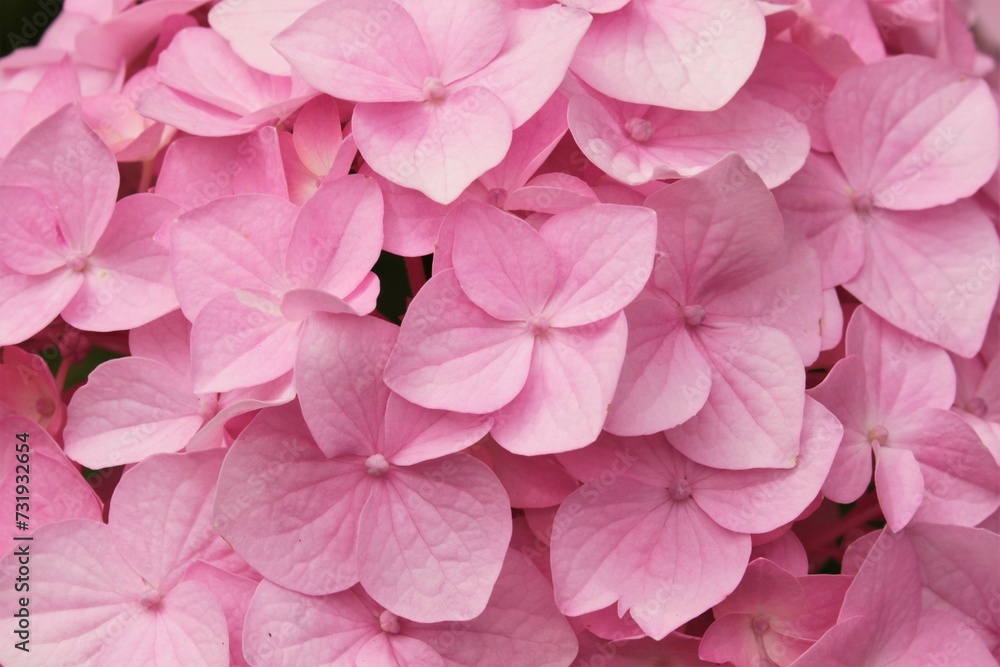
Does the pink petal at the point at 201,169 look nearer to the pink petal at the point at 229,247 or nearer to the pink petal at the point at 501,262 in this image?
the pink petal at the point at 229,247

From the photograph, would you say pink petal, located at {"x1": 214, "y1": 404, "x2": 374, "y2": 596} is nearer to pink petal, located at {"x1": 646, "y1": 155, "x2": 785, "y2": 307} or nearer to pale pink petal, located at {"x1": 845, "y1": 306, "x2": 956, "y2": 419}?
pink petal, located at {"x1": 646, "y1": 155, "x2": 785, "y2": 307}

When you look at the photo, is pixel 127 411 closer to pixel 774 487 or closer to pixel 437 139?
pixel 437 139

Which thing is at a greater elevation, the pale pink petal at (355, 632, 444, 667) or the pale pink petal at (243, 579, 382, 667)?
the pale pink petal at (243, 579, 382, 667)

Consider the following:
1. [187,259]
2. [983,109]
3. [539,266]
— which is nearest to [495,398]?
[539,266]

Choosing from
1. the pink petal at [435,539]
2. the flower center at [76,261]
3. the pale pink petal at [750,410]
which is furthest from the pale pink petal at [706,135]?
the flower center at [76,261]

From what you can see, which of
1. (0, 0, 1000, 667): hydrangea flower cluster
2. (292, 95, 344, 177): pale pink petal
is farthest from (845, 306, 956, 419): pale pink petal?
(292, 95, 344, 177): pale pink petal

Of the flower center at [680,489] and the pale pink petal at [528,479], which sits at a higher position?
the pale pink petal at [528,479]

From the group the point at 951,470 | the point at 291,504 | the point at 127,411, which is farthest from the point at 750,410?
the point at 127,411

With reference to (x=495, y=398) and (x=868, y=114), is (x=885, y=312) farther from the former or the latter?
(x=495, y=398)
